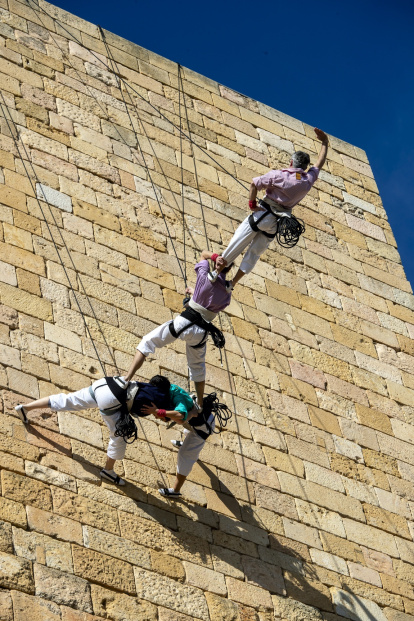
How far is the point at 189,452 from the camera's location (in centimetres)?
878

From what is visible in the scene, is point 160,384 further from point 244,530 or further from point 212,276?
point 244,530

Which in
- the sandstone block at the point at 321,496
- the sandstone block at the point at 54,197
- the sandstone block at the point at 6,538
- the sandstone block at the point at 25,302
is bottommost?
the sandstone block at the point at 6,538

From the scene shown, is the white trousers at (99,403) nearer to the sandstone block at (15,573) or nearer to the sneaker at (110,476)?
the sneaker at (110,476)

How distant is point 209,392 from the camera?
9.89 m

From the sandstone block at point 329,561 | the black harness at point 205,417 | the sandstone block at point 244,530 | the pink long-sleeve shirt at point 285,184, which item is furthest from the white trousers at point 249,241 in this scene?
the sandstone block at point 329,561

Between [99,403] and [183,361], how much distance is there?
5.72 ft

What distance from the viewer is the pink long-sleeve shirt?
29.9ft

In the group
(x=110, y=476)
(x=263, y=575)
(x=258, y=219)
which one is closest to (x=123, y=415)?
(x=110, y=476)

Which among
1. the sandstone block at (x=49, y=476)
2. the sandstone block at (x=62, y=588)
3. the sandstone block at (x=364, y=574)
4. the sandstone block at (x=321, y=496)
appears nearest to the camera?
the sandstone block at (x=62, y=588)

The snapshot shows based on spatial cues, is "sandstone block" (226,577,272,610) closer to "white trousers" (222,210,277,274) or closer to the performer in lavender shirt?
the performer in lavender shirt

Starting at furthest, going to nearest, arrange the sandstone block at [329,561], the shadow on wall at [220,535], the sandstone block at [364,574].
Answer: the sandstone block at [364,574] < the sandstone block at [329,561] < the shadow on wall at [220,535]

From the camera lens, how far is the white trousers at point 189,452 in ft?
28.8

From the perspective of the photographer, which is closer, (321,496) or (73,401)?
(73,401)

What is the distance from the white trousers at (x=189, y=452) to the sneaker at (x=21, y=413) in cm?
121
